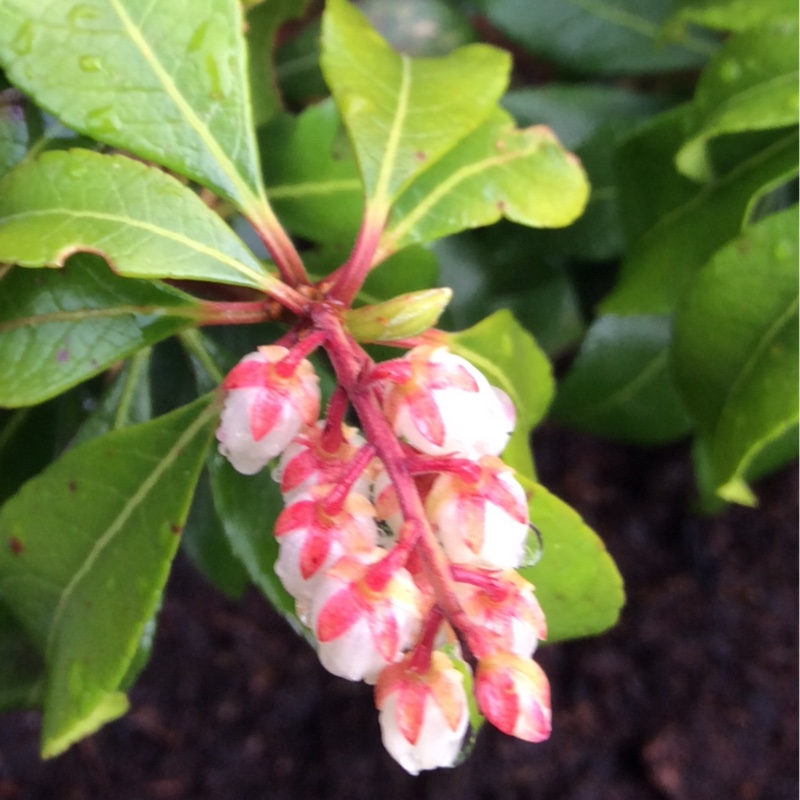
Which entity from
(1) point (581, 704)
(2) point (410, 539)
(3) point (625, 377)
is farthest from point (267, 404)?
(1) point (581, 704)

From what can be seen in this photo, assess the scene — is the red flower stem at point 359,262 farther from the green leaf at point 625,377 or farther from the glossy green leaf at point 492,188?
the green leaf at point 625,377

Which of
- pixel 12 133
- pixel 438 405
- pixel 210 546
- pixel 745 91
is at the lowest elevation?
pixel 210 546

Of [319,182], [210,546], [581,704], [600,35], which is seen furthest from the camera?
[581,704]

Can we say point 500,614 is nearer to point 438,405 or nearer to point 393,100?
point 438,405

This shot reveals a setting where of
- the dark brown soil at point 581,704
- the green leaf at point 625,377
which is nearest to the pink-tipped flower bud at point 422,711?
the green leaf at point 625,377

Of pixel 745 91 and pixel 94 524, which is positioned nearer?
pixel 94 524

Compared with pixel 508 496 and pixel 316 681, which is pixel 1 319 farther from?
pixel 316 681
